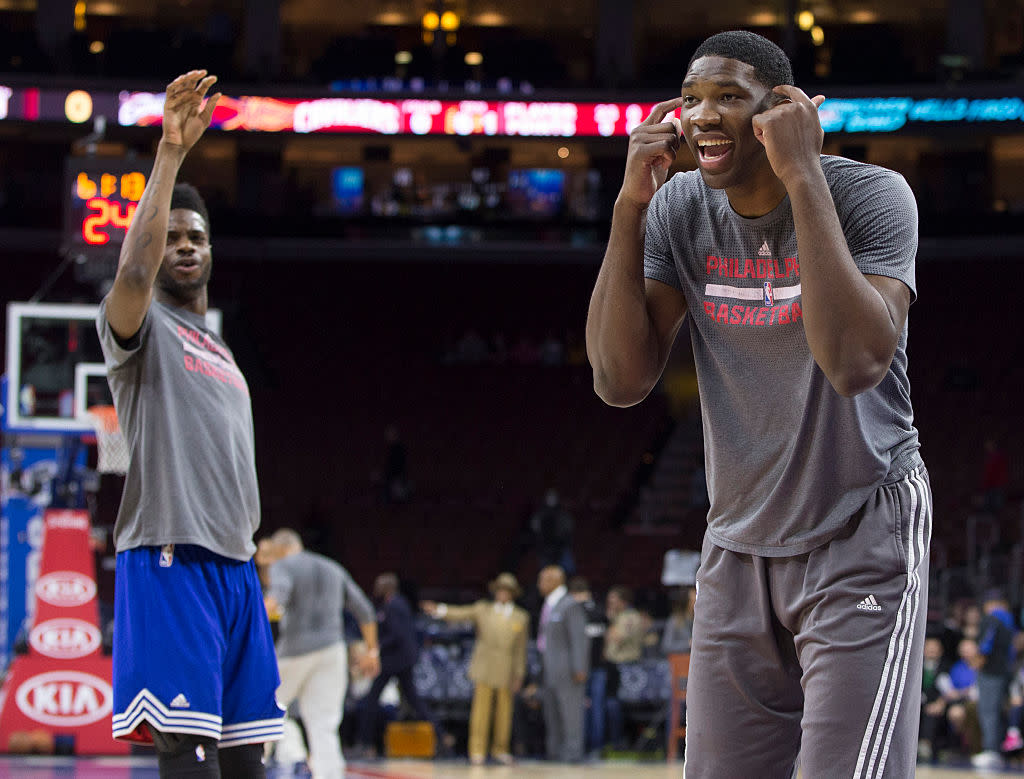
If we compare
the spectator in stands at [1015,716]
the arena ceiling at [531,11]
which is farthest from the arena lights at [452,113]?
the spectator in stands at [1015,716]

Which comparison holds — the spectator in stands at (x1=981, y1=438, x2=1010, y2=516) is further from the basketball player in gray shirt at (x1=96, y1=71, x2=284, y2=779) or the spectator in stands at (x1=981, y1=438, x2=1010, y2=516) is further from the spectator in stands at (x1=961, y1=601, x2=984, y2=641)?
the basketball player in gray shirt at (x1=96, y1=71, x2=284, y2=779)

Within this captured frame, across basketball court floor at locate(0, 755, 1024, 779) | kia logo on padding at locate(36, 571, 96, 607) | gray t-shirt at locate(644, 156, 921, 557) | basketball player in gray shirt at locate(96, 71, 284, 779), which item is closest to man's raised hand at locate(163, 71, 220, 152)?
basketball player in gray shirt at locate(96, 71, 284, 779)

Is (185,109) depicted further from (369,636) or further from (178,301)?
(369,636)

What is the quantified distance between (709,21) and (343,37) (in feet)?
26.5

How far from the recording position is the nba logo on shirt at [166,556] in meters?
3.81

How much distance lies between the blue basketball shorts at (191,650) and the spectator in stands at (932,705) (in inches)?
409

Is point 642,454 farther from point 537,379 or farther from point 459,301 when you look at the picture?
point 459,301

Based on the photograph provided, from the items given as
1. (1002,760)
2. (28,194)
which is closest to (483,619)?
(1002,760)

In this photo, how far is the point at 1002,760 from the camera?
42.1 feet

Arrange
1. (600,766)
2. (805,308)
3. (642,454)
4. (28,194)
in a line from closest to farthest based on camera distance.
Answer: (805,308) → (600,766) → (642,454) → (28,194)

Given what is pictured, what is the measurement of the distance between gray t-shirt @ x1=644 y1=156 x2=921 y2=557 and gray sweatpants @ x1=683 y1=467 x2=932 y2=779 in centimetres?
6

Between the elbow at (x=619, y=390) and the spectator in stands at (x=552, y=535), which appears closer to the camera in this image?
the elbow at (x=619, y=390)

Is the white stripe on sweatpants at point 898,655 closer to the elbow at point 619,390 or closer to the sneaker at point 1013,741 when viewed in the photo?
the elbow at point 619,390

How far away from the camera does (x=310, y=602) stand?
389 inches
